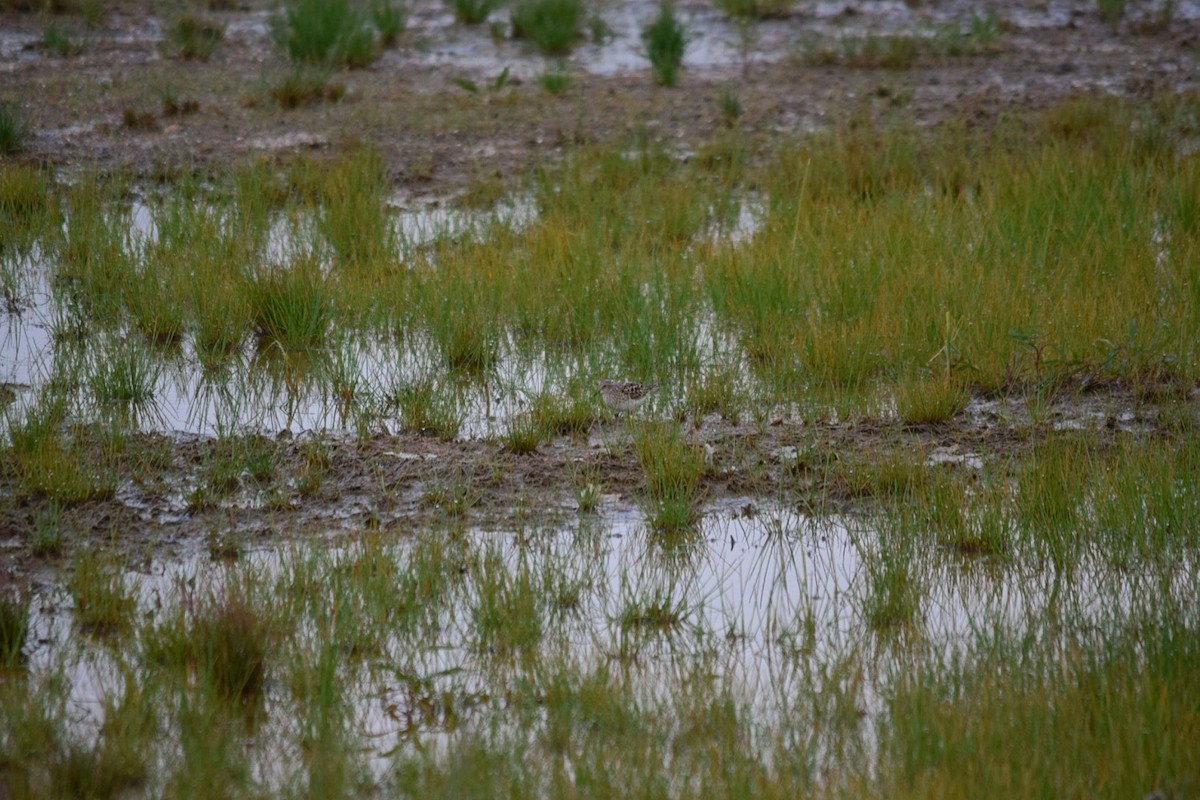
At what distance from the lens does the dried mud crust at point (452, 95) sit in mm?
8359

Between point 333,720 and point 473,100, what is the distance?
749cm

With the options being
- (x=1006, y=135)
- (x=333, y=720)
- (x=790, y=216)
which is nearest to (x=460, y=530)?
(x=333, y=720)

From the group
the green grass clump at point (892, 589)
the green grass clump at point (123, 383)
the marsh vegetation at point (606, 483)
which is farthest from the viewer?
the green grass clump at point (123, 383)

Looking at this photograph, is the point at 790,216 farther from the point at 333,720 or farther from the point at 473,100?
the point at 333,720

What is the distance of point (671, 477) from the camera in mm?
4180

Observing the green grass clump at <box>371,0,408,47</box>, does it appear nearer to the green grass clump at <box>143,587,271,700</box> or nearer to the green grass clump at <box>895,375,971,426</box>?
the green grass clump at <box>895,375,971,426</box>

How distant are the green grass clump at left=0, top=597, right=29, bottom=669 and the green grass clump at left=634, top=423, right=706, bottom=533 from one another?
185 cm

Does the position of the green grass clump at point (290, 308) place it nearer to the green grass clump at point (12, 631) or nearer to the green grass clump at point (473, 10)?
the green grass clump at point (12, 631)

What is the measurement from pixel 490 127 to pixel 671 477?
17.9 ft

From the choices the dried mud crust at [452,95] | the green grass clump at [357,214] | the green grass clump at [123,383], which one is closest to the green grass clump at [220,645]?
the green grass clump at [123,383]

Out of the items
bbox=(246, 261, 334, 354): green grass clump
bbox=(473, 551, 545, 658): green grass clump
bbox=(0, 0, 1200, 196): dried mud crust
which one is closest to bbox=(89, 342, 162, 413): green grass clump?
bbox=(246, 261, 334, 354): green grass clump

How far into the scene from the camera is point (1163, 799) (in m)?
2.48

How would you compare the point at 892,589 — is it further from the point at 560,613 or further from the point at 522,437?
the point at 522,437

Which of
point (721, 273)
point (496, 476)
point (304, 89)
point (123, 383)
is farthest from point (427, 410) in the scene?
point (304, 89)
